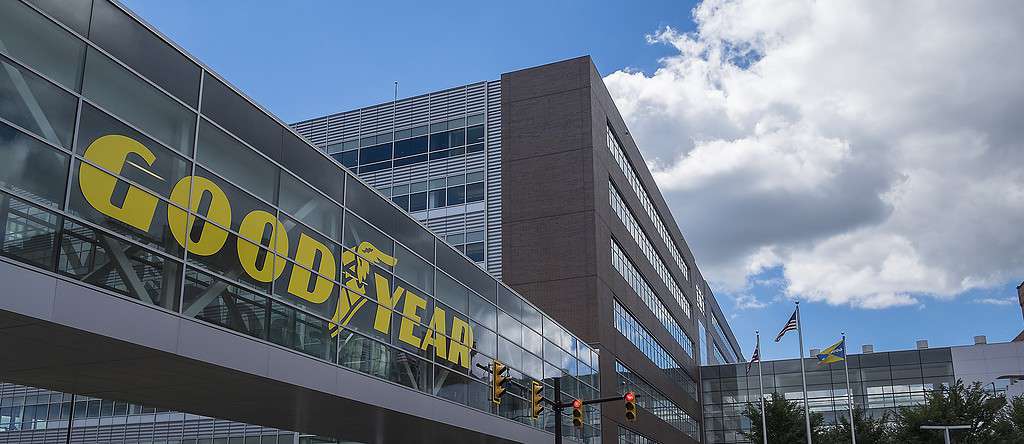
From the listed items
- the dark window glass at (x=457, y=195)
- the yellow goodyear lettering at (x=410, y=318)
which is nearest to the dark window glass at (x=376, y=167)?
the dark window glass at (x=457, y=195)

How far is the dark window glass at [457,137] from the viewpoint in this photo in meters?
54.0

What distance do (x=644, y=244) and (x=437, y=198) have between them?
52.7 feet

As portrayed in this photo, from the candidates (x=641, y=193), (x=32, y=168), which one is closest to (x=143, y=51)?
(x=32, y=168)

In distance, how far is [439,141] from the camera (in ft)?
180

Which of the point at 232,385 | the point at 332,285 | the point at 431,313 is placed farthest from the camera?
the point at 431,313

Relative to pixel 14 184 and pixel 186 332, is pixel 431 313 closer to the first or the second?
pixel 186 332

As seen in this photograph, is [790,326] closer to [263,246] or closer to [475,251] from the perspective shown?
[475,251]

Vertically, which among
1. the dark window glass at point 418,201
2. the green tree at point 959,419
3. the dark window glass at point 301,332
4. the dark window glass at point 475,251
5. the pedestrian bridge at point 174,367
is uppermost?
the dark window glass at point 418,201

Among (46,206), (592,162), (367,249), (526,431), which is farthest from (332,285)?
(592,162)

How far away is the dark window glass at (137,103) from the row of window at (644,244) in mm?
36477

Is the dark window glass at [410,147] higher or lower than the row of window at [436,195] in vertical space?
higher

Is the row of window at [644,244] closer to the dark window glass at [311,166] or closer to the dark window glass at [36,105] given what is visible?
the dark window glass at [311,166]

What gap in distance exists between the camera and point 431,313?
29.4m

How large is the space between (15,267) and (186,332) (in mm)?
3783
